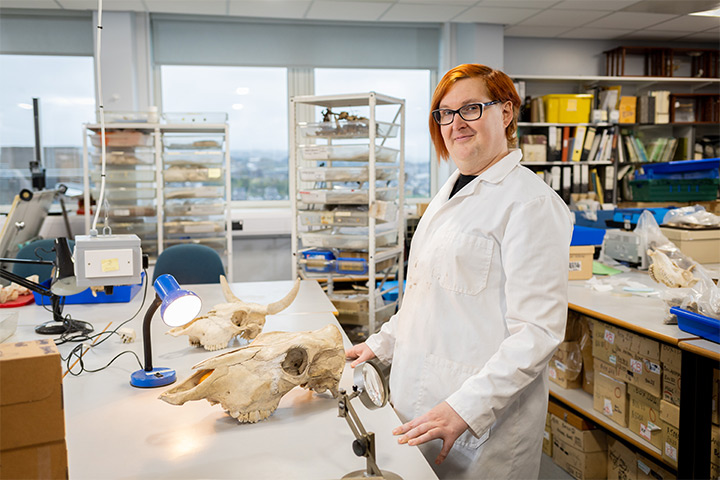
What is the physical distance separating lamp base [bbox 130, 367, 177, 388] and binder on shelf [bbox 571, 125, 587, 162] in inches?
193

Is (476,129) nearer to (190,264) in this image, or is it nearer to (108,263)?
(108,263)

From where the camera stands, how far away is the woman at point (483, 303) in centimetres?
120

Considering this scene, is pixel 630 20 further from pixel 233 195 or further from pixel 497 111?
pixel 497 111

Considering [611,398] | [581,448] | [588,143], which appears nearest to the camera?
[611,398]

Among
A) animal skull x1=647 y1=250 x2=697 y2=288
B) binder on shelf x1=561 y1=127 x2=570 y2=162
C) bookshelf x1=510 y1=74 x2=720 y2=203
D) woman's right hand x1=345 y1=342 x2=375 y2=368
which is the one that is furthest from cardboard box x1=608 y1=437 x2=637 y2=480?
binder on shelf x1=561 y1=127 x2=570 y2=162

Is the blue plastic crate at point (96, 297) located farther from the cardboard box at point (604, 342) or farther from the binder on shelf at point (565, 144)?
the binder on shelf at point (565, 144)

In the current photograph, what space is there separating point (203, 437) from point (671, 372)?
1.76 m

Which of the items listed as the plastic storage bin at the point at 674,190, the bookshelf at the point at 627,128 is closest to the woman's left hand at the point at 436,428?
the plastic storage bin at the point at 674,190

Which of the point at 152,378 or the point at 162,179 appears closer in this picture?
the point at 152,378

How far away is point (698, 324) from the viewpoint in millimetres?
1946

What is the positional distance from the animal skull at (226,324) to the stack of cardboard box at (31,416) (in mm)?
1050

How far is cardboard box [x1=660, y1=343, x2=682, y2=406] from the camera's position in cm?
205

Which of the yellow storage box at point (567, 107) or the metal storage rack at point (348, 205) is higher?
the yellow storage box at point (567, 107)

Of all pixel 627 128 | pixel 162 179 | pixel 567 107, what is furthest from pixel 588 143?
pixel 162 179
